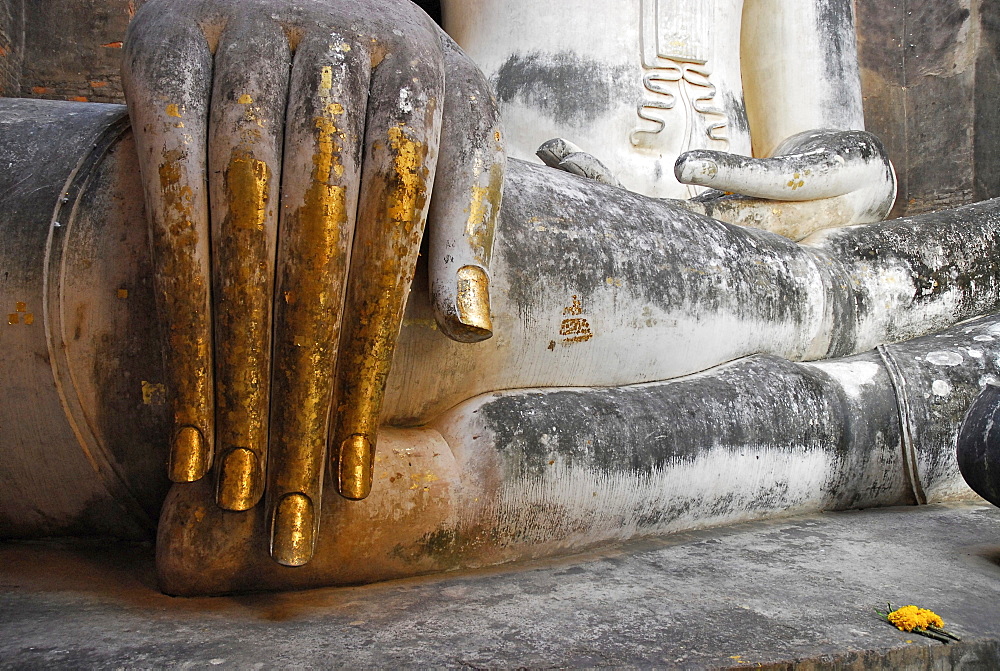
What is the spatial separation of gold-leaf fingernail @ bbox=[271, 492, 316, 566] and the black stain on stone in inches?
60.1

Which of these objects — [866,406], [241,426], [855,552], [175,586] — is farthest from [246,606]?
[866,406]

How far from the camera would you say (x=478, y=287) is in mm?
1176

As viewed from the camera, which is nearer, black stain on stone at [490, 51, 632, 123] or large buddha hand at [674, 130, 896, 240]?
large buddha hand at [674, 130, 896, 240]

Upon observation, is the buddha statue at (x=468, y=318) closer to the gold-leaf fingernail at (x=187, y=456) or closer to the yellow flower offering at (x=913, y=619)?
the gold-leaf fingernail at (x=187, y=456)

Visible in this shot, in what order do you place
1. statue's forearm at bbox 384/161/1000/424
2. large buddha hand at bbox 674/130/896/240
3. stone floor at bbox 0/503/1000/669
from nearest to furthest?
1. stone floor at bbox 0/503/1000/669
2. statue's forearm at bbox 384/161/1000/424
3. large buddha hand at bbox 674/130/896/240

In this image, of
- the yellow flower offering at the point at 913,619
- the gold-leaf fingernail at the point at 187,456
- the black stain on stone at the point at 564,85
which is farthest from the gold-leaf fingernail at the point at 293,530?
the black stain on stone at the point at 564,85

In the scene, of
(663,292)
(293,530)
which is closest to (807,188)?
Result: (663,292)

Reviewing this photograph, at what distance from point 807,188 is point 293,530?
1439mm

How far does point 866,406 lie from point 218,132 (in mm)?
1256

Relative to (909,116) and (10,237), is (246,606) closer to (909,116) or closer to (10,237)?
(10,237)

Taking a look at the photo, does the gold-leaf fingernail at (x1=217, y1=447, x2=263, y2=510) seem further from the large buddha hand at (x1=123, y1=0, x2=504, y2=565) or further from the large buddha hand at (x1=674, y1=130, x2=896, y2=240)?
the large buddha hand at (x1=674, y1=130, x2=896, y2=240)

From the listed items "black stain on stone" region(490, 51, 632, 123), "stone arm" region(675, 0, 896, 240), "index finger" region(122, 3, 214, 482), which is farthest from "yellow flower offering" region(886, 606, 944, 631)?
"black stain on stone" region(490, 51, 632, 123)

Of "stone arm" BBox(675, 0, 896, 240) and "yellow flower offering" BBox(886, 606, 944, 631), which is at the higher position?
"stone arm" BBox(675, 0, 896, 240)

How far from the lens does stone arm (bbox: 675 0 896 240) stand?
77.8 inches
